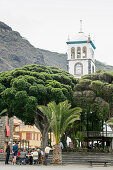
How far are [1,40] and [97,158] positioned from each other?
537ft

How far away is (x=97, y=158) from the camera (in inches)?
1011

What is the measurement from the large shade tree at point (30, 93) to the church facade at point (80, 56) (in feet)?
159

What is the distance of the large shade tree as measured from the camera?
85.5ft

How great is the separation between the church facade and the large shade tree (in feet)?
159

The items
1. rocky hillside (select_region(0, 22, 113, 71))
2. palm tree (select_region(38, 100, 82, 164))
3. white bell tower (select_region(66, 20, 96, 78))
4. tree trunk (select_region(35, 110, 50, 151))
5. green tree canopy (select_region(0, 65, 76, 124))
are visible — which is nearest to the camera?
palm tree (select_region(38, 100, 82, 164))

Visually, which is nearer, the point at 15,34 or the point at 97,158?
the point at 97,158

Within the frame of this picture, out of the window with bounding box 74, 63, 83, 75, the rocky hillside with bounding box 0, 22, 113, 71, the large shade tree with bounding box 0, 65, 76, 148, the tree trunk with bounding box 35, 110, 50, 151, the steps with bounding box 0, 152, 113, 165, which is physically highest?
the rocky hillside with bounding box 0, 22, 113, 71

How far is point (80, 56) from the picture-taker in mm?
80250

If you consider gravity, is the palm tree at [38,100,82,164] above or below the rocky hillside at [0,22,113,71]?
below

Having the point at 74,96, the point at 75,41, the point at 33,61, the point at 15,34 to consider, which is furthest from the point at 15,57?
the point at 74,96

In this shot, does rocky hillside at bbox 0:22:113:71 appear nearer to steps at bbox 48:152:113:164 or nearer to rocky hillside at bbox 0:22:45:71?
rocky hillside at bbox 0:22:45:71

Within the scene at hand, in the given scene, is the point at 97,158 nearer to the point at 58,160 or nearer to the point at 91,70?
the point at 58,160

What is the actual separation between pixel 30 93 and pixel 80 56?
54.6m

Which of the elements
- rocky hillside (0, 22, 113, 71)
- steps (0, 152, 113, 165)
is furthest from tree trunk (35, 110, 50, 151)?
rocky hillside (0, 22, 113, 71)
